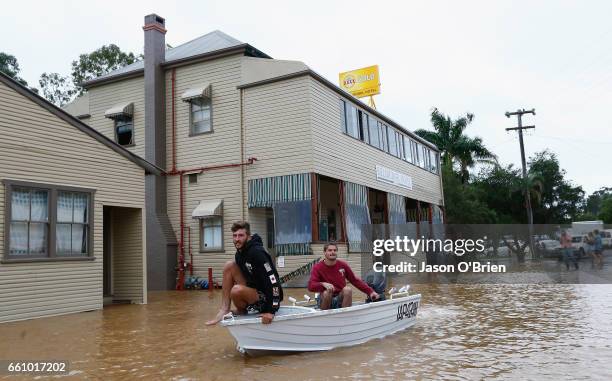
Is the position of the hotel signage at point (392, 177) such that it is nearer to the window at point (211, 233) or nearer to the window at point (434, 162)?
the window at point (434, 162)

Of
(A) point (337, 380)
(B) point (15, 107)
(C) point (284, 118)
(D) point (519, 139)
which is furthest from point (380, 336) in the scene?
(D) point (519, 139)

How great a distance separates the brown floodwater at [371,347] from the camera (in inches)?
249

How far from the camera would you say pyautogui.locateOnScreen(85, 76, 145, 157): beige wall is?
71.5 feet

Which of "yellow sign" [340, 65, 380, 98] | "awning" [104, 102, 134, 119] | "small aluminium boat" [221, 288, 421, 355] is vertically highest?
"yellow sign" [340, 65, 380, 98]

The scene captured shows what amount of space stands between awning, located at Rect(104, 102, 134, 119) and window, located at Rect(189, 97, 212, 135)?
111 inches

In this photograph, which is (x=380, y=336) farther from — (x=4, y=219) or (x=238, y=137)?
(x=238, y=137)

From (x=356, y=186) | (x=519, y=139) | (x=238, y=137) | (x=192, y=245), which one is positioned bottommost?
(x=192, y=245)

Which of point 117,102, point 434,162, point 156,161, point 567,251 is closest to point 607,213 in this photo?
point 434,162

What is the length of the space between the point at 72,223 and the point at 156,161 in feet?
26.4

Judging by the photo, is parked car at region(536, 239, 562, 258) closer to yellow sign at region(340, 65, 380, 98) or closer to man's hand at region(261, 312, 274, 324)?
yellow sign at region(340, 65, 380, 98)

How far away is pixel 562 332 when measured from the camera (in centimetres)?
862

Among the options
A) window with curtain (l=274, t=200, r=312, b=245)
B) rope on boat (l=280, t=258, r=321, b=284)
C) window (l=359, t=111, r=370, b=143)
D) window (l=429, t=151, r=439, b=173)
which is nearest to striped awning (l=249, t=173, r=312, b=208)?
window with curtain (l=274, t=200, r=312, b=245)

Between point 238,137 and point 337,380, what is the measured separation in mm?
14645

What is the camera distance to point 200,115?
68.5 feet
